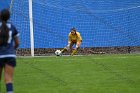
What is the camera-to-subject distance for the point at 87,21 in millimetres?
24688

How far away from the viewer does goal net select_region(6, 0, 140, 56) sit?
23281mm

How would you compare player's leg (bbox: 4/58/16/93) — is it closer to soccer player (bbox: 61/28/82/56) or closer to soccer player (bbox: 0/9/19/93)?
soccer player (bbox: 0/9/19/93)

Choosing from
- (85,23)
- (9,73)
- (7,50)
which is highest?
(85,23)

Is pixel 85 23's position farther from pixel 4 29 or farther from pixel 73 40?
pixel 4 29

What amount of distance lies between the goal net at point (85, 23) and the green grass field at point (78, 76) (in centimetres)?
569

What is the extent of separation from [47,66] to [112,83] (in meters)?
4.37

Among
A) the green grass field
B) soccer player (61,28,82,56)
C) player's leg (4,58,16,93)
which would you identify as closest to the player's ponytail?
player's leg (4,58,16,93)

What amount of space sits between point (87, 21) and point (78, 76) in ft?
37.5

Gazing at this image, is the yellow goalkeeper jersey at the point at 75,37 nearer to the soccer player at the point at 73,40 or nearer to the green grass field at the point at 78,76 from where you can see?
the soccer player at the point at 73,40

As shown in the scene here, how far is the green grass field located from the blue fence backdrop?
593cm

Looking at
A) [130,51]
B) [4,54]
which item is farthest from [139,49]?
[4,54]

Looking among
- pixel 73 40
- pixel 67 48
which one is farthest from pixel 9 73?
pixel 73 40

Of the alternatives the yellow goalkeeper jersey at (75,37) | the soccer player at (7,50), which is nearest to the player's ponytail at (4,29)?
the soccer player at (7,50)

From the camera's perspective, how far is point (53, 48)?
23.6 meters
